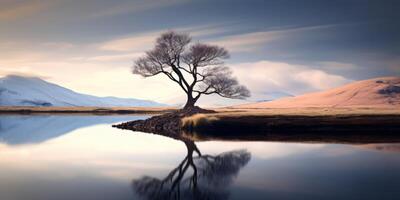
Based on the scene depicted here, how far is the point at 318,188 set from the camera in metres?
17.9

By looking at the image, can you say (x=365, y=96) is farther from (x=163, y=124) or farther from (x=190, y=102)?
(x=163, y=124)

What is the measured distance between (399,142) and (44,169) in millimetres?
28238

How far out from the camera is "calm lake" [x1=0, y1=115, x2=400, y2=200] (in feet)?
57.0

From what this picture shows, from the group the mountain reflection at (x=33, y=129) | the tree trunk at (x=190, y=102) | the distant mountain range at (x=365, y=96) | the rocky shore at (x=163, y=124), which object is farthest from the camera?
the distant mountain range at (x=365, y=96)

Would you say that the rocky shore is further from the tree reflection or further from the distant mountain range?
the distant mountain range

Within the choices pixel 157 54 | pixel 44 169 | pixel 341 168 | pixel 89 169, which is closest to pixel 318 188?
pixel 341 168

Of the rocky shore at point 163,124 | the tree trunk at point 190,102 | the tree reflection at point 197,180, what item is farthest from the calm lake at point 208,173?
the tree trunk at point 190,102

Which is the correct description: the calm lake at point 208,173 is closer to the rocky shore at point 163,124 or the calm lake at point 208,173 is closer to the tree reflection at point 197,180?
the tree reflection at point 197,180

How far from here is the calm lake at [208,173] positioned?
1736 cm

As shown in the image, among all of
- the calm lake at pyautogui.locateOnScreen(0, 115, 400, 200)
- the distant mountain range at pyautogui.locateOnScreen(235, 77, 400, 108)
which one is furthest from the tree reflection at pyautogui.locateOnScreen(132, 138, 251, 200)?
the distant mountain range at pyautogui.locateOnScreen(235, 77, 400, 108)

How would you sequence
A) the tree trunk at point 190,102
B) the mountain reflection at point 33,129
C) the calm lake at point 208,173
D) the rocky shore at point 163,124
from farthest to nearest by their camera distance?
the tree trunk at point 190,102, the rocky shore at point 163,124, the mountain reflection at point 33,129, the calm lake at point 208,173

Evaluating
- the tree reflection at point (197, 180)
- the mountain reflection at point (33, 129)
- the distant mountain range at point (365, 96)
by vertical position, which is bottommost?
the tree reflection at point (197, 180)

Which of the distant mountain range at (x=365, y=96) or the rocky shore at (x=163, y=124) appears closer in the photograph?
the rocky shore at (x=163, y=124)

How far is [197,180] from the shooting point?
20.6m
